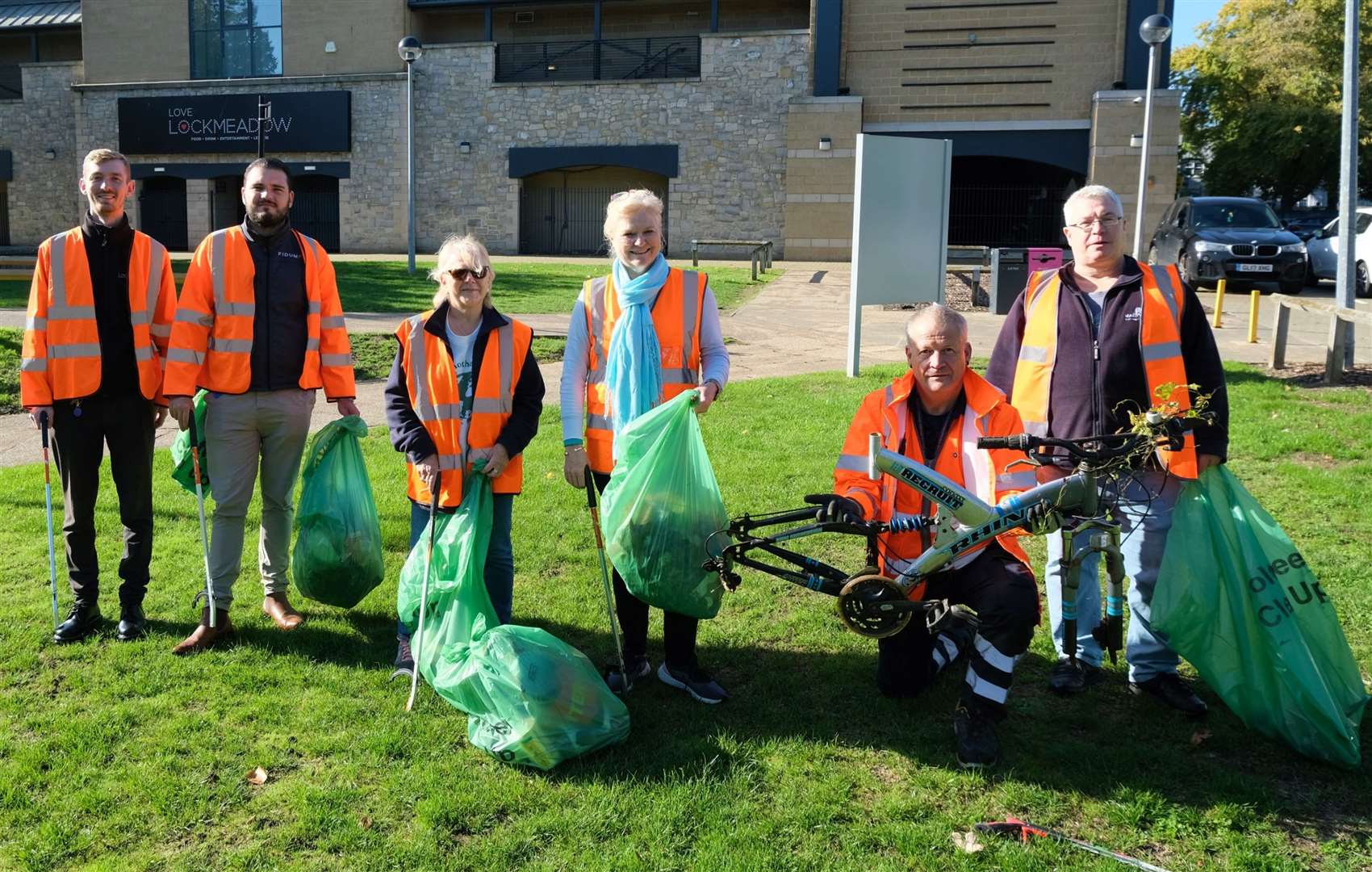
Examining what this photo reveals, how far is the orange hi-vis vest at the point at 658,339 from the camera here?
395 cm

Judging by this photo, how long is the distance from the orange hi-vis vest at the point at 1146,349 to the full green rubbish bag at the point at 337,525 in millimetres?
2582

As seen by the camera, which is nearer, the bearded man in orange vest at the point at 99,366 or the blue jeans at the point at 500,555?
the blue jeans at the point at 500,555

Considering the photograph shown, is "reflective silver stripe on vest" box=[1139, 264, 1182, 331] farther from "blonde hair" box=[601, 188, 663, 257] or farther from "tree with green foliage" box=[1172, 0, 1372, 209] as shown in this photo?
"tree with green foliage" box=[1172, 0, 1372, 209]

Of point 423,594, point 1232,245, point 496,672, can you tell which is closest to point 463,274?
point 423,594

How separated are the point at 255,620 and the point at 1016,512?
3.15m

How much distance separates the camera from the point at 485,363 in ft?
13.3

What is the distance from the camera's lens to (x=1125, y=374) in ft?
12.7

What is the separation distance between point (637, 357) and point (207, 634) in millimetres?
2106

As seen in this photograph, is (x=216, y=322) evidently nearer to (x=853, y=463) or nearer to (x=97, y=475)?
(x=97, y=475)

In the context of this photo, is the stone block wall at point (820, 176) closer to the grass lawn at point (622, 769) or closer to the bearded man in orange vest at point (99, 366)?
the grass lawn at point (622, 769)

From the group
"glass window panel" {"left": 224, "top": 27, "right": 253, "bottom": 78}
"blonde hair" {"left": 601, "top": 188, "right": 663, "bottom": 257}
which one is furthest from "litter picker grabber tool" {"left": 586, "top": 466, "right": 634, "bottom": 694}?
"glass window panel" {"left": 224, "top": 27, "right": 253, "bottom": 78}

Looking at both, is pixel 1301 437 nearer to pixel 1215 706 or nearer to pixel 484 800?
pixel 1215 706

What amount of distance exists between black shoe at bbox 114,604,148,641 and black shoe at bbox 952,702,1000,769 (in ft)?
10.6

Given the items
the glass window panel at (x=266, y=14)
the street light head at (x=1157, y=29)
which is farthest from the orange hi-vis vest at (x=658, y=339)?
the glass window panel at (x=266, y=14)
